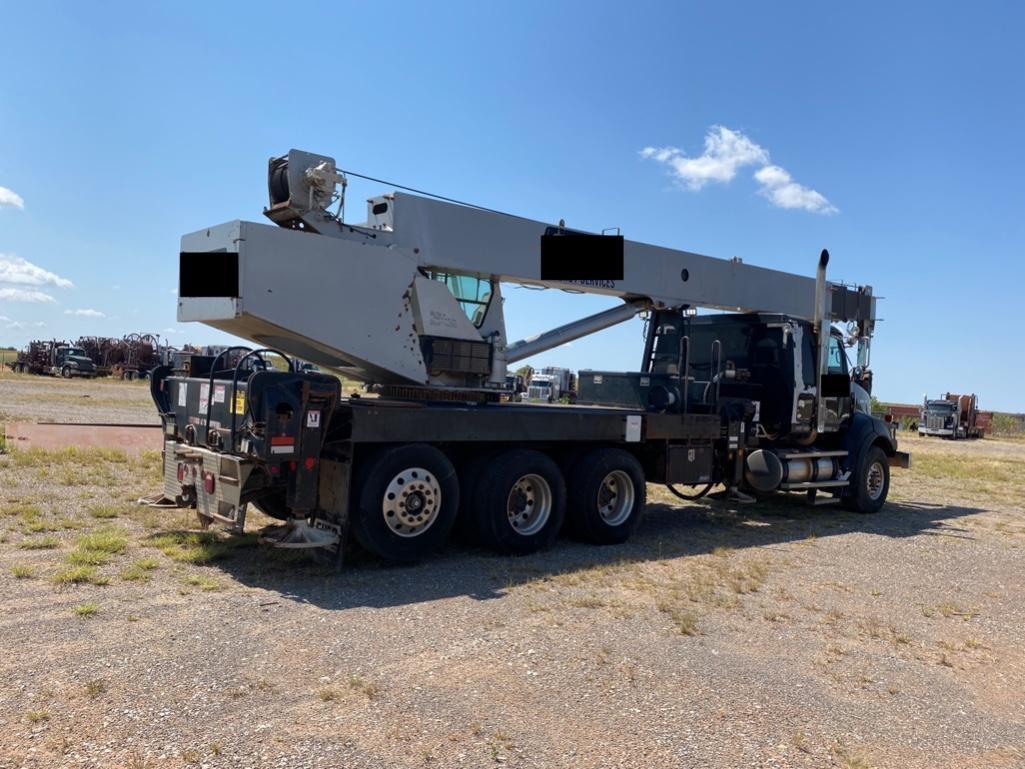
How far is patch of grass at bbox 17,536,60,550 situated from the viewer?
7.30 m

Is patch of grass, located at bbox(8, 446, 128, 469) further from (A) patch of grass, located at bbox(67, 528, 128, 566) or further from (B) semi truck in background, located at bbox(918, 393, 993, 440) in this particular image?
(B) semi truck in background, located at bbox(918, 393, 993, 440)

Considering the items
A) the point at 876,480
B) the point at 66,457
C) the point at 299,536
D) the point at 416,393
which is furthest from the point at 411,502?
the point at 876,480

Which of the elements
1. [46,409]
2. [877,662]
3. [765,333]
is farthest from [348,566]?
[46,409]

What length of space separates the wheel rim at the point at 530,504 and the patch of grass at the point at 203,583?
285 cm

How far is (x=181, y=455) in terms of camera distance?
24.7 feet

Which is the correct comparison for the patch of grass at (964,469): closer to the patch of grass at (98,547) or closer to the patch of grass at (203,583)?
the patch of grass at (203,583)

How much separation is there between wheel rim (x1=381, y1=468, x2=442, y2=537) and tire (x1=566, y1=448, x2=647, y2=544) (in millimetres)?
1840

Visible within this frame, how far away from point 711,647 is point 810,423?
6.76 meters

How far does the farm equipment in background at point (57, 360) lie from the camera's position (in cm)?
5066

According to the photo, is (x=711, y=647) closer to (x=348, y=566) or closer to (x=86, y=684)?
(x=348, y=566)

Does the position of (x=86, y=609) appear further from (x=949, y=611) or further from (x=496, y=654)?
(x=949, y=611)

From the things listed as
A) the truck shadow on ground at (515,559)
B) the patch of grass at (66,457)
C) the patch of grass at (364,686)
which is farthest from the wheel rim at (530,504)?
the patch of grass at (66,457)

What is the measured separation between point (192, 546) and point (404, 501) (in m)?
2.12

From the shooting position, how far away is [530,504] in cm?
831
